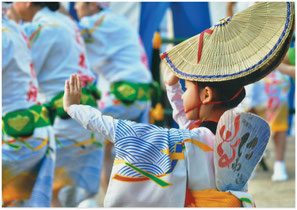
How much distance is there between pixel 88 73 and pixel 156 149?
1821 mm

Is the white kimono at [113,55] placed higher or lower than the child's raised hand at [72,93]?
lower

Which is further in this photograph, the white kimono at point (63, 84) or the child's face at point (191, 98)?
the white kimono at point (63, 84)

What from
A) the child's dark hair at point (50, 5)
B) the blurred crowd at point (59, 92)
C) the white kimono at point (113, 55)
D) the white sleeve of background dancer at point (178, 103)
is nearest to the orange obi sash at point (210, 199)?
the white sleeve of background dancer at point (178, 103)

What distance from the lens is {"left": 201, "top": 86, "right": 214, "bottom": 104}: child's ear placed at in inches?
69.6

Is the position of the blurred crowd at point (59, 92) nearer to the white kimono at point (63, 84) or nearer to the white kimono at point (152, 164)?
the white kimono at point (63, 84)

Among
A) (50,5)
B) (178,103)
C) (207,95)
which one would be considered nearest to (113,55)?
(50,5)

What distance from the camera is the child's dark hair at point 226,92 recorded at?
1.76 meters

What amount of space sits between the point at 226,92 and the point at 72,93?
1.79 ft

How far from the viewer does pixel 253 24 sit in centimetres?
174

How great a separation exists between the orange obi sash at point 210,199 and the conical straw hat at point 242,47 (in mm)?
372

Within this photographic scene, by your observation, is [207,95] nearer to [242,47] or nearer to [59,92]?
[242,47]

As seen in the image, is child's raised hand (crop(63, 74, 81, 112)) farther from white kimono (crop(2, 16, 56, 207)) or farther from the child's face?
white kimono (crop(2, 16, 56, 207))

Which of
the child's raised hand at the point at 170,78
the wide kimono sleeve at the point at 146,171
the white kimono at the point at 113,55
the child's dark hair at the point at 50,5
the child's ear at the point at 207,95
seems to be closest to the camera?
the wide kimono sleeve at the point at 146,171

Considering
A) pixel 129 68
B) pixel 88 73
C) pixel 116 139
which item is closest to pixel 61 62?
pixel 88 73
